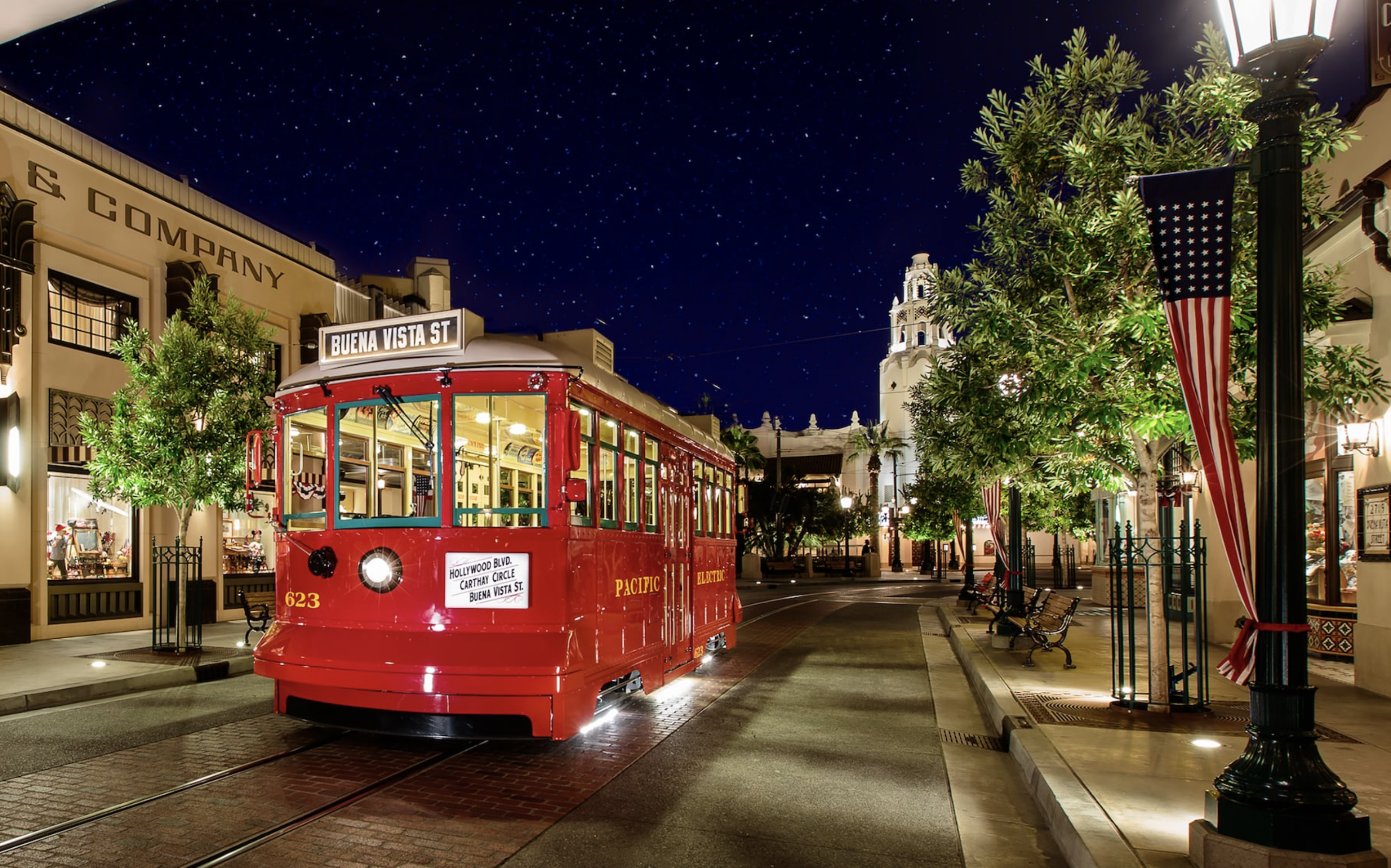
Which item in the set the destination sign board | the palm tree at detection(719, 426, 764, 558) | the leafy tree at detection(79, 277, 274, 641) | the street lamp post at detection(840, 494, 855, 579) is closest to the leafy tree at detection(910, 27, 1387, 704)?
the destination sign board

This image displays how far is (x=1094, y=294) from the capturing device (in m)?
9.18

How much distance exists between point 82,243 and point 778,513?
99.2 feet

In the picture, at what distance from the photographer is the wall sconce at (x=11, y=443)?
15.1m

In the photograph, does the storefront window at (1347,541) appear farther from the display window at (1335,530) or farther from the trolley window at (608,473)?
the trolley window at (608,473)

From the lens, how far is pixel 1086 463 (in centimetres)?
962

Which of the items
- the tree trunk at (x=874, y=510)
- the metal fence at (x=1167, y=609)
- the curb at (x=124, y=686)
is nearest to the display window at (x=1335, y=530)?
the metal fence at (x=1167, y=609)

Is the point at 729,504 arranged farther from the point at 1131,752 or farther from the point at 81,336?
the point at 81,336

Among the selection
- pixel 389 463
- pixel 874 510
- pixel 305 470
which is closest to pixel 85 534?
pixel 305 470

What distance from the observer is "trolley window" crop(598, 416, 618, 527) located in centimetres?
792

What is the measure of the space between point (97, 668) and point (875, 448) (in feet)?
160

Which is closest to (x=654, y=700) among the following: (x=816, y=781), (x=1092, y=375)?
(x=816, y=781)

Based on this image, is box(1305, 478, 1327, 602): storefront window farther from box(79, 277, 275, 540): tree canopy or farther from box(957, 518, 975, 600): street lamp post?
box(79, 277, 275, 540): tree canopy

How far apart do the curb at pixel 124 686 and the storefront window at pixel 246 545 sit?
25.7 feet

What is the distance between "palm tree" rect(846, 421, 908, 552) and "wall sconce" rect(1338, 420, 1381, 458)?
43059mm
